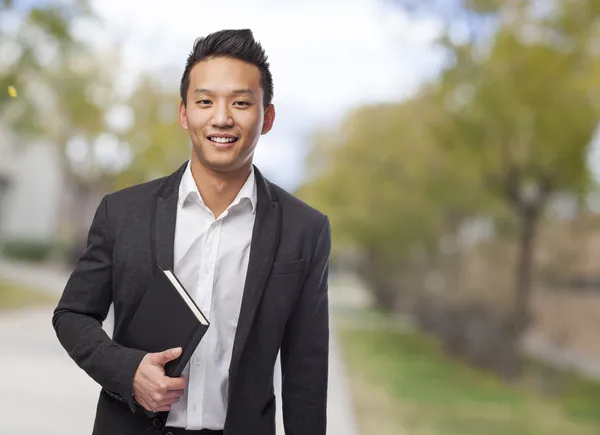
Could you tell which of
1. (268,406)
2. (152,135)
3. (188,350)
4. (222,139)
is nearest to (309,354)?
(268,406)

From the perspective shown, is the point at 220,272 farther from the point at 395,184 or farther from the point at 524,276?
the point at 395,184

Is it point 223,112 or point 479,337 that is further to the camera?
point 479,337

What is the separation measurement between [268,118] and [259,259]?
0.25 meters

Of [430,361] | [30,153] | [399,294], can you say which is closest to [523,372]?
[430,361]

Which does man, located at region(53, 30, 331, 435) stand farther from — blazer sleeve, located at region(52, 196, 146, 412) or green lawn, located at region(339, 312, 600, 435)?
green lawn, located at region(339, 312, 600, 435)

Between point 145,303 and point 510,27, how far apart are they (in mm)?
8650

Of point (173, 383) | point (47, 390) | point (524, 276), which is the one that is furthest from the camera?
point (524, 276)

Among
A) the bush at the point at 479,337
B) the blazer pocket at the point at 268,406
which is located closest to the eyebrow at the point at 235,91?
the blazer pocket at the point at 268,406

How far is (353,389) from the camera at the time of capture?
356 inches

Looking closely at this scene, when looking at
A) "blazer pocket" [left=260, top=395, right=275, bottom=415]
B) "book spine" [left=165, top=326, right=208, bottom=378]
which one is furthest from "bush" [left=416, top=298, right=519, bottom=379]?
"book spine" [left=165, top=326, right=208, bottom=378]

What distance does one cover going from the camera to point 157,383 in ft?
4.40

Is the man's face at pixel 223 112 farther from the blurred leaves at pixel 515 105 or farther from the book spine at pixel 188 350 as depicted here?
the blurred leaves at pixel 515 105

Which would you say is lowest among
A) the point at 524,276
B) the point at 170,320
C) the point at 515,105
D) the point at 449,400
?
the point at 449,400

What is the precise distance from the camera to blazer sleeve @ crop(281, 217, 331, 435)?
1.49m
